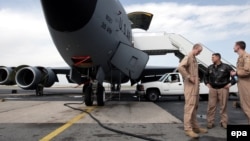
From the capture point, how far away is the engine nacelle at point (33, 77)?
21156 mm

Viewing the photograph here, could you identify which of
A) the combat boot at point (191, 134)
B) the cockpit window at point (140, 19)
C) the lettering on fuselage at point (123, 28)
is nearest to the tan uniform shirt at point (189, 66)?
the combat boot at point (191, 134)

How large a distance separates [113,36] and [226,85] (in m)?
5.60

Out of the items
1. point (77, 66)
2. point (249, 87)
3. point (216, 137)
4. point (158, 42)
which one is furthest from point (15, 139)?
point (158, 42)

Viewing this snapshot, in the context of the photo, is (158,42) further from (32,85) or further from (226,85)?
(226,85)

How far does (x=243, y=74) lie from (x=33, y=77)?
57.5 feet

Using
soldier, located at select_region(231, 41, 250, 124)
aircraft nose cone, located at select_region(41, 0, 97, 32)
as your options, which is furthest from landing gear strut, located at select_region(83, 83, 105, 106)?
soldier, located at select_region(231, 41, 250, 124)

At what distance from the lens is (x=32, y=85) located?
21.7 metres

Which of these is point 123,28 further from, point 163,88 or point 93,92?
point 163,88

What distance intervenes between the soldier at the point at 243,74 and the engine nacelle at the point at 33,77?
16.6m

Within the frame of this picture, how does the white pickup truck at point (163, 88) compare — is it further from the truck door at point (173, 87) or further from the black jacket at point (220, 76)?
the black jacket at point (220, 76)

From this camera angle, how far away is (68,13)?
980cm

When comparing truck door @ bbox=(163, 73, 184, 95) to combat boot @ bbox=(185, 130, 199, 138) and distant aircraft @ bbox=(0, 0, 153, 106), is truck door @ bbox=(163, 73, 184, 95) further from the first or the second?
combat boot @ bbox=(185, 130, 199, 138)

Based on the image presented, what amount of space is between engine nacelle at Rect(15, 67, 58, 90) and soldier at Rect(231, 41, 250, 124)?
16567 millimetres

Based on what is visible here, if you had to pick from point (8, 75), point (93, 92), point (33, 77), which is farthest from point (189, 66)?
point (8, 75)
